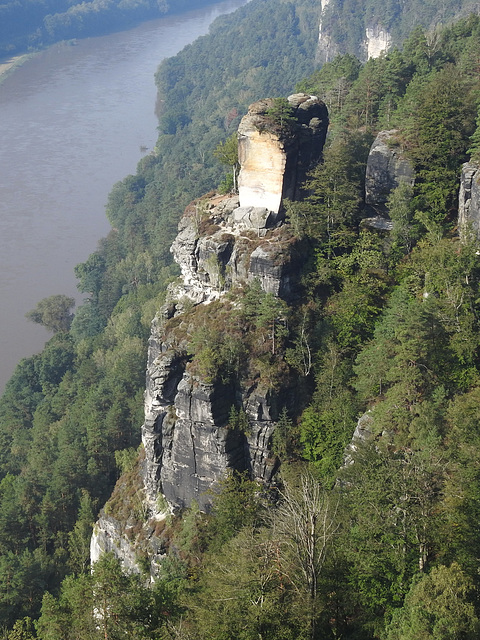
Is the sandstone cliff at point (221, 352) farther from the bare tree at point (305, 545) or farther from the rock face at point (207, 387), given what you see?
the bare tree at point (305, 545)

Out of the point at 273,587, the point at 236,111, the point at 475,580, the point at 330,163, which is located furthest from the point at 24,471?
the point at 236,111

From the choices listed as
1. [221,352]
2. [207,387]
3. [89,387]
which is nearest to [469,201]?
[221,352]

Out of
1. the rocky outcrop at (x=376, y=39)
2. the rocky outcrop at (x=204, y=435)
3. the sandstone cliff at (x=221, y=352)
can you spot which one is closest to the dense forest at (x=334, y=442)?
the sandstone cliff at (x=221, y=352)

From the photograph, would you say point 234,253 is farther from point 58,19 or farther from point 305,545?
point 58,19

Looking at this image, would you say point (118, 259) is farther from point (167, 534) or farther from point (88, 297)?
point (167, 534)

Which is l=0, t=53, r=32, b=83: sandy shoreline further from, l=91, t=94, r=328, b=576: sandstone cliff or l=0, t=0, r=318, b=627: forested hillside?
l=91, t=94, r=328, b=576: sandstone cliff
